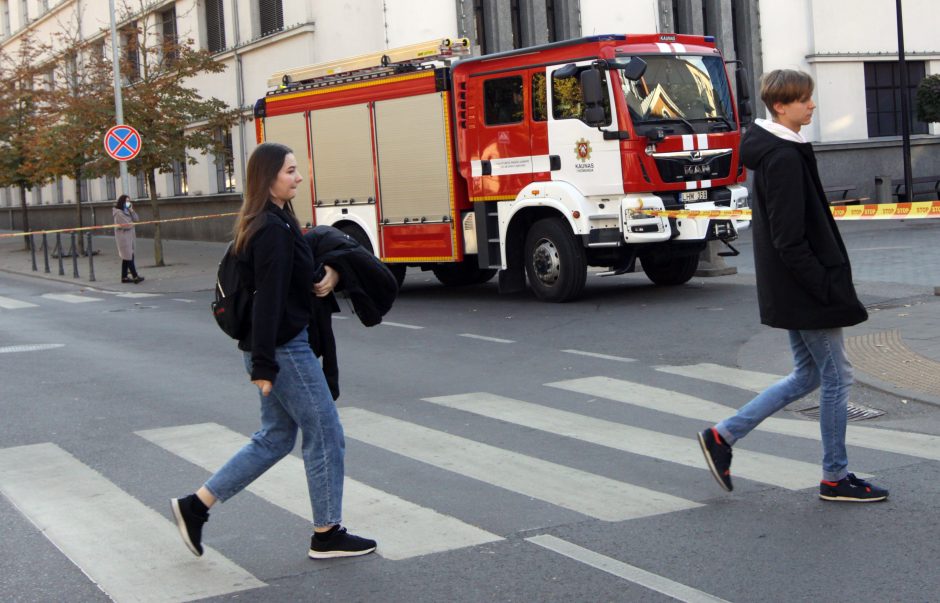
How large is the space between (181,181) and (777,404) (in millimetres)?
33693

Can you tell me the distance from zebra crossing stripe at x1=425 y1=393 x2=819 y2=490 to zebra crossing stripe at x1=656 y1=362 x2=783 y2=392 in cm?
162

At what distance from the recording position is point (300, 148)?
18906mm

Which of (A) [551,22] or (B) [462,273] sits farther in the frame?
(A) [551,22]

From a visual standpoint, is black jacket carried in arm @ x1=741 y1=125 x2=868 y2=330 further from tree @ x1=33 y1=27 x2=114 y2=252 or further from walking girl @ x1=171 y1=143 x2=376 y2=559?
tree @ x1=33 y1=27 x2=114 y2=252

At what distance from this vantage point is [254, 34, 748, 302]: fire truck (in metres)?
14.7

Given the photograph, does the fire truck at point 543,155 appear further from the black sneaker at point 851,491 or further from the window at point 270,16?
the window at point 270,16

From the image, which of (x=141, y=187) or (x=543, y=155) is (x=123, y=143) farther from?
(x=141, y=187)

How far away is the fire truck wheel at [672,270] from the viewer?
16594mm

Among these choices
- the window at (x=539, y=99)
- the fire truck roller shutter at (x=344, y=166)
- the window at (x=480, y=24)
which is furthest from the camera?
the window at (x=480, y=24)

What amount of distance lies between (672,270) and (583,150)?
2.70 meters

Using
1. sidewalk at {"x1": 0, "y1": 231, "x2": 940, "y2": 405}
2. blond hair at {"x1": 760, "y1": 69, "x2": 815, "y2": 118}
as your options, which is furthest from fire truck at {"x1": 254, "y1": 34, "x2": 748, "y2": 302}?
blond hair at {"x1": 760, "y1": 69, "x2": 815, "y2": 118}

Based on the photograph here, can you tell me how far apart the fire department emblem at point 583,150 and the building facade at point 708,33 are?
14257mm

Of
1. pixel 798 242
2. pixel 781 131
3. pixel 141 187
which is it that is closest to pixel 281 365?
pixel 798 242

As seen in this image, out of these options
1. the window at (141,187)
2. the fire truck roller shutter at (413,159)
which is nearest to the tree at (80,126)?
the window at (141,187)
